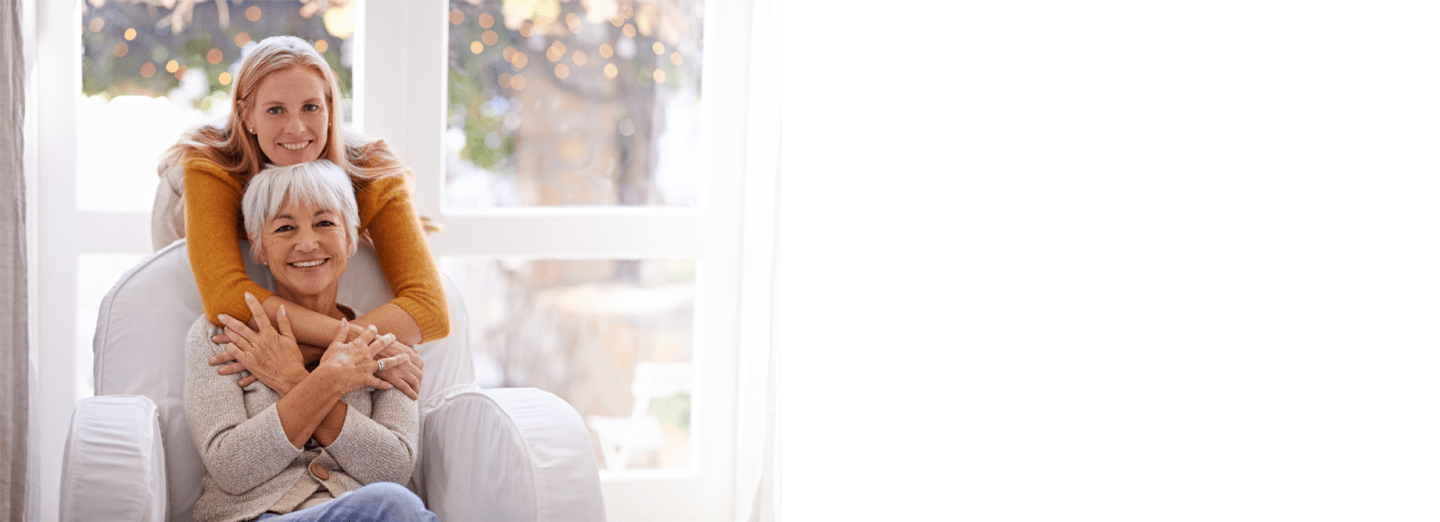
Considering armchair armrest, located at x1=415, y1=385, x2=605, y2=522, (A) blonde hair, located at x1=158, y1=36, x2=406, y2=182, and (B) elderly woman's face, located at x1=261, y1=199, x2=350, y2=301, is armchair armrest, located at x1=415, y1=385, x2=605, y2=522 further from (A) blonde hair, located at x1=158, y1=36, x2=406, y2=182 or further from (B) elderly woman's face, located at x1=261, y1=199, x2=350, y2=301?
(A) blonde hair, located at x1=158, y1=36, x2=406, y2=182

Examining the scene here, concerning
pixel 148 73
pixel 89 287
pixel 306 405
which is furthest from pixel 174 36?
pixel 306 405

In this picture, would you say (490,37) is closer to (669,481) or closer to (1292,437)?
(669,481)

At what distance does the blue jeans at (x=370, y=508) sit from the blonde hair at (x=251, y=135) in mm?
604

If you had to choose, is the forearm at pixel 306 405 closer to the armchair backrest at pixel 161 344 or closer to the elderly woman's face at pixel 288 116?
the armchair backrest at pixel 161 344

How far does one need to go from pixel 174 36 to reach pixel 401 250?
37.5 inches

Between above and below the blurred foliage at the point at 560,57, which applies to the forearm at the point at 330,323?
below

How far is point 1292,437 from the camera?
1740mm

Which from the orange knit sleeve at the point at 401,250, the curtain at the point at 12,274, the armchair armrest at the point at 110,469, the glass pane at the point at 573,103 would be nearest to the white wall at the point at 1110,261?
the glass pane at the point at 573,103

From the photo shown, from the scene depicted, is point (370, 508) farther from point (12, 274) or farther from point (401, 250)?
point (12, 274)

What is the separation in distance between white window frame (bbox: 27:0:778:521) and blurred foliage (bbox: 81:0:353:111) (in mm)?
48

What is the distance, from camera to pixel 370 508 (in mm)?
1261

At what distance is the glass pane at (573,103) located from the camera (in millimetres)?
2297

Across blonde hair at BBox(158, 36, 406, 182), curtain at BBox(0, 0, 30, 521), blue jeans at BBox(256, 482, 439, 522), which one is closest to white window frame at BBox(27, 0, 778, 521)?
curtain at BBox(0, 0, 30, 521)

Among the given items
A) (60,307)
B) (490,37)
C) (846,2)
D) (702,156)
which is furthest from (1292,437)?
(60,307)
